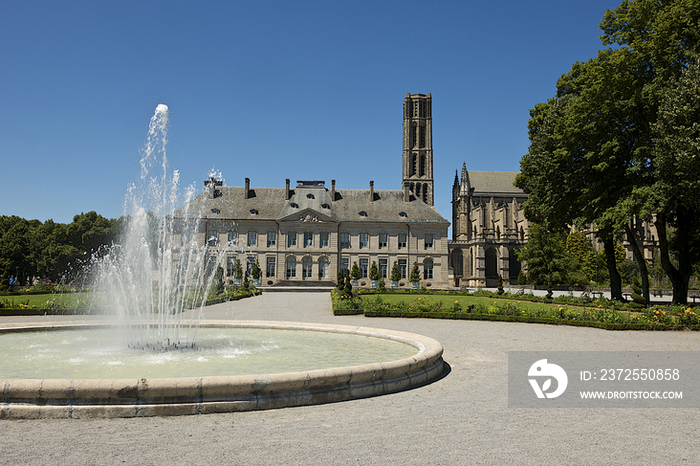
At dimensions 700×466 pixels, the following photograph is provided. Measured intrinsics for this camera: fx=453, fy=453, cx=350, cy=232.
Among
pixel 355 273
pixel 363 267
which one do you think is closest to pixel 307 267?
pixel 355 273

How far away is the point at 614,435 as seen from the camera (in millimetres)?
4957

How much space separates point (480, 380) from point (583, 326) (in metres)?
10.4

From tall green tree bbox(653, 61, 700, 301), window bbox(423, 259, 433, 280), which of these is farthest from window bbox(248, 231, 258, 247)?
tall green tree bbox(653, 61, 700, 301)

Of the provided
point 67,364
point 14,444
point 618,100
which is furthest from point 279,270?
point 14,444

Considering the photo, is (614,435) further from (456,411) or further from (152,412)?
(152,412)

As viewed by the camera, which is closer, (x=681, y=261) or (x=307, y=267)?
(x=681, y=261)

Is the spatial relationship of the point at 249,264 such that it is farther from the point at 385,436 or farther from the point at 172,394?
the point at 385,436

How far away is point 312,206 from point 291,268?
7.45 metres

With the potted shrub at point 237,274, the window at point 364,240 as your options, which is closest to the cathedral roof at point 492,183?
the window at point 364,240

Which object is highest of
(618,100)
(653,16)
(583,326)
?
(653,16)

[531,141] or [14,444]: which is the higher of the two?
[531,141]

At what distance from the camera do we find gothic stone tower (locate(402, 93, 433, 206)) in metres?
76.8

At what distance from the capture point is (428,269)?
5038 centimetres

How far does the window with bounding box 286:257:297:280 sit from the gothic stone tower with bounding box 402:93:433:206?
107ft
